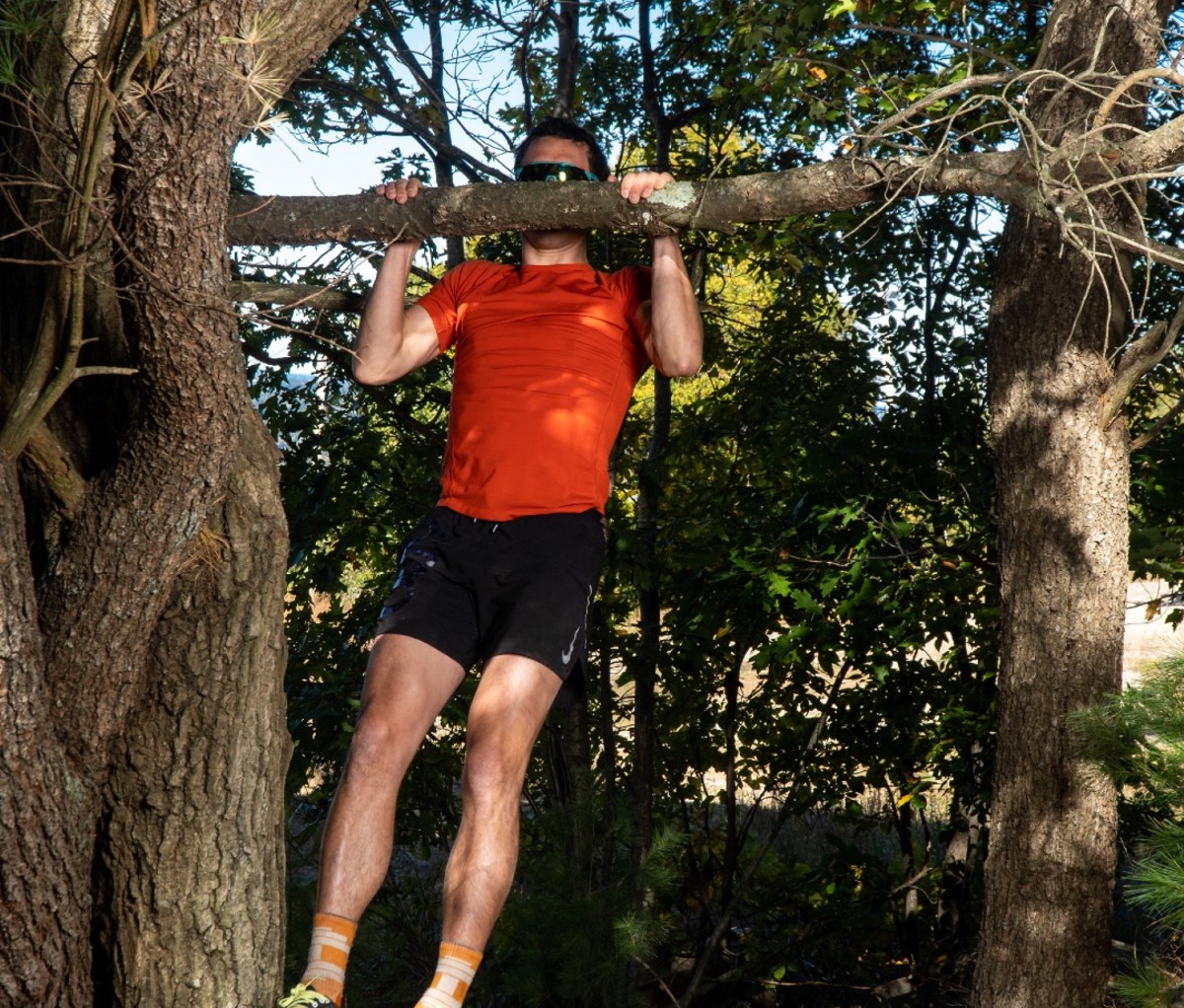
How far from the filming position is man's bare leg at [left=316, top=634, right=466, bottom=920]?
264 cm

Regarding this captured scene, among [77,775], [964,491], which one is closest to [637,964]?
[964,491]

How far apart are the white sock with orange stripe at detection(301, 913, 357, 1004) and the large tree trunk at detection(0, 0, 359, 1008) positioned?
15cm

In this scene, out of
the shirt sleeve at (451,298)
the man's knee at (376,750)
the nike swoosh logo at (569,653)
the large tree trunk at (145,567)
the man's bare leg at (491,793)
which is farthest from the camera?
the shirt sleeve at (451,298)

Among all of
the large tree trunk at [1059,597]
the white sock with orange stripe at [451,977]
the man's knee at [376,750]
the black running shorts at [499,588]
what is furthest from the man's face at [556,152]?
the white sock with orange stripe at [451,977]

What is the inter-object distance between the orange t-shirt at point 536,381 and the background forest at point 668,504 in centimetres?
39

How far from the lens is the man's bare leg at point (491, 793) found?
8.56 feet

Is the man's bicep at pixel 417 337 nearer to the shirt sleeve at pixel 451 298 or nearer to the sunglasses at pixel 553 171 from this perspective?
the shirt sleeve at pixel 451 298

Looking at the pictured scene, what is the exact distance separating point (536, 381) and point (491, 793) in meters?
0.99

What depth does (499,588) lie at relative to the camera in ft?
9.57

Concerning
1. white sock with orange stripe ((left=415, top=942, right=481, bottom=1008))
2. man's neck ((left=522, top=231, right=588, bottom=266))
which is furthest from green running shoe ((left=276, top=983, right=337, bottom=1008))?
man's neck ((left=522, top=231, right=588, bottom=266))

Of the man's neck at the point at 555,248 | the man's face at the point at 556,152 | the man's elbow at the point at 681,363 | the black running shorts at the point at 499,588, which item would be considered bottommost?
the black running shorts at the point at 499,588

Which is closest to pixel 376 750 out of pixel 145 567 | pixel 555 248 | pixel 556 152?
pixel 145 567

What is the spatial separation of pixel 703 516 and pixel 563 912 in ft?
6.25

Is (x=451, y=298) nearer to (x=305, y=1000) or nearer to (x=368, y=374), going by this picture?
(x=368, y=374)
